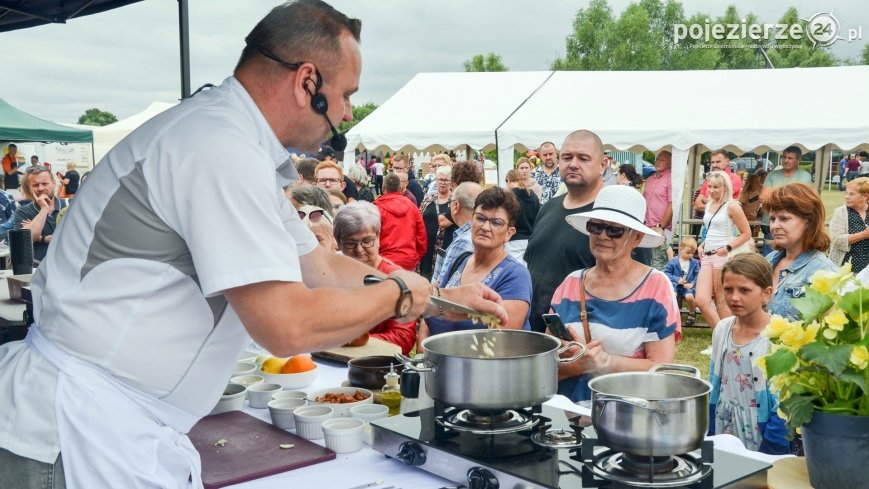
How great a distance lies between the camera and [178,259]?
141cm

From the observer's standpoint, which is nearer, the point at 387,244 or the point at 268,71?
the point at 268,71

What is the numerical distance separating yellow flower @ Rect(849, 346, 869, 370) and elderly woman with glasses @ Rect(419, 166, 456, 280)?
5.91 metres

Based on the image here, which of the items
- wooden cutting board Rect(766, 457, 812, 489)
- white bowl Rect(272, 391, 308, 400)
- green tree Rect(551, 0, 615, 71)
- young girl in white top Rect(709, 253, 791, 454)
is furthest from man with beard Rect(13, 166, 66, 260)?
green tree Rect(551, 0, 615, 71)

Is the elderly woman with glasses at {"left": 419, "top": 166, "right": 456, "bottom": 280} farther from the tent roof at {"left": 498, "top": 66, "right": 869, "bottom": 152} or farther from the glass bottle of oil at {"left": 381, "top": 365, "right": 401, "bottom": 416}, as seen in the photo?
the glass bottle of oil at {"left": 381, "top": 365, "right": 401, "bottom": 416}

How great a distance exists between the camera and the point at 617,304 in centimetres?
316

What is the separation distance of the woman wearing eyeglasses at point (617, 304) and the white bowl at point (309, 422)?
50.1 inches

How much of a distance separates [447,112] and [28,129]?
19.6ft

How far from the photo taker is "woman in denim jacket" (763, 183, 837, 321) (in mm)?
4117

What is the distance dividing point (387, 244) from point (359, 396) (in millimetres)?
4234

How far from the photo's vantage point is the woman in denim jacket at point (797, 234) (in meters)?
4.12

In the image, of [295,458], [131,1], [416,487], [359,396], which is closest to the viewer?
[416,487]

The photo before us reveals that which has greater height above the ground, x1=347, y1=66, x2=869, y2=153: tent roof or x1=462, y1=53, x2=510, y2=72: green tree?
x1=462, y1=53, x2=510, y2=72: green tree

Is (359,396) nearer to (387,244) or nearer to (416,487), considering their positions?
(416,487)

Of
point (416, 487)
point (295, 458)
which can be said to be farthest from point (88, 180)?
point (416, 487)
